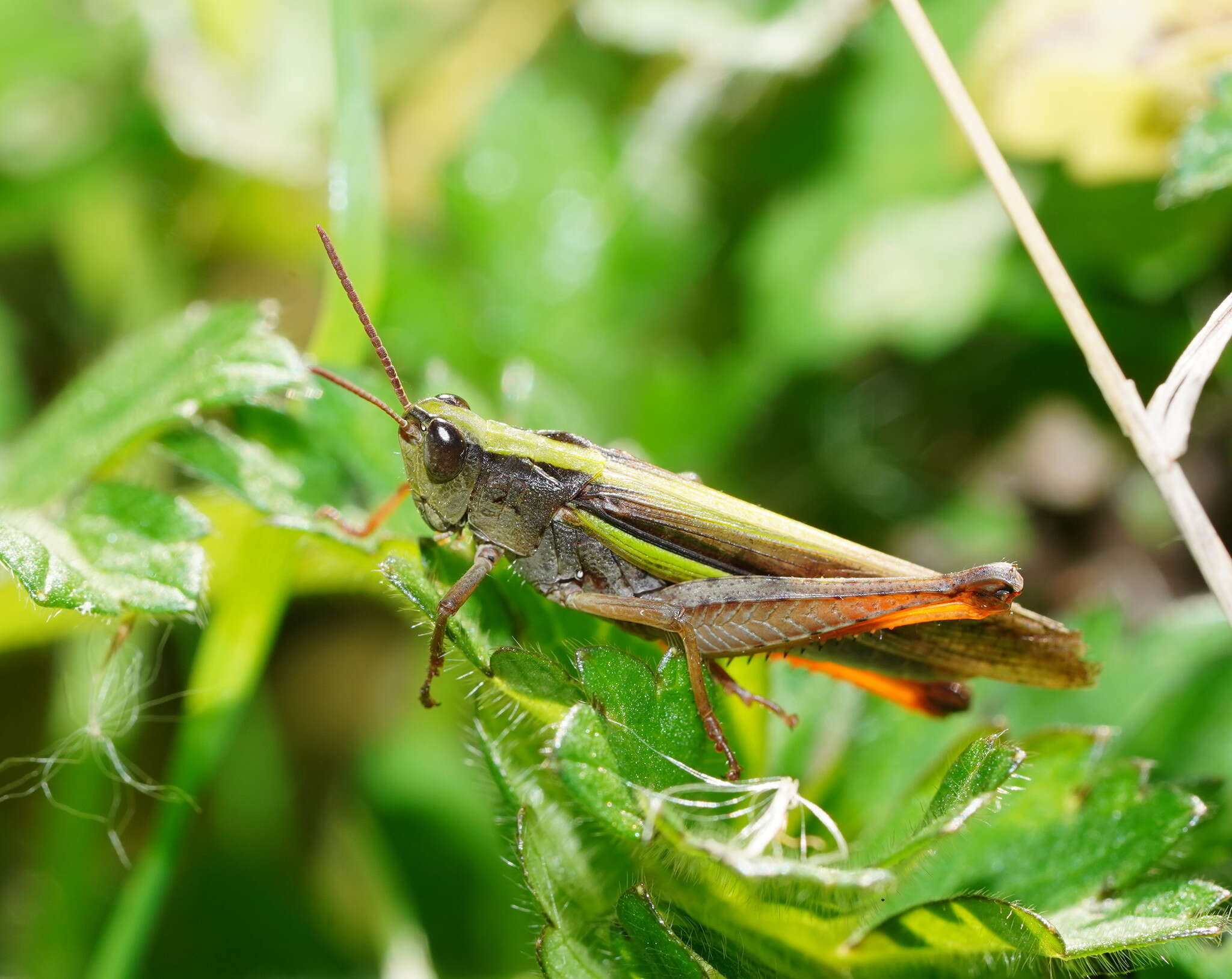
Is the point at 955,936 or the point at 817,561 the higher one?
the point at 817,561

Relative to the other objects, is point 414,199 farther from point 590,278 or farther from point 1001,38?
point 1001,38

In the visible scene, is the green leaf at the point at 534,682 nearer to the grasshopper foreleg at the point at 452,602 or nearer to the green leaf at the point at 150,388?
the grasshopper foreleg at the point at 452,602

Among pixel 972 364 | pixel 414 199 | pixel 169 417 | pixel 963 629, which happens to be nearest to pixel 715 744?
pixel 963 629

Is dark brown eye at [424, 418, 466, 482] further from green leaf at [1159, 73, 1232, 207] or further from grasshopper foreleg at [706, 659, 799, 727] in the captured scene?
green leaf at [1159, 73, 1232, 207]

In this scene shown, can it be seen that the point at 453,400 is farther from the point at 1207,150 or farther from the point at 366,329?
the point at 1207,150

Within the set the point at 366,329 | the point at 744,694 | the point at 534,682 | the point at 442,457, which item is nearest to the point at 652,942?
the point at 534,682
